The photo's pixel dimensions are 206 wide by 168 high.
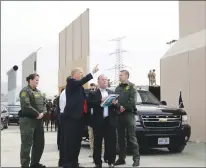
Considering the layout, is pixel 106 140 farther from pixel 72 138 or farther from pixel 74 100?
pixel 74 100

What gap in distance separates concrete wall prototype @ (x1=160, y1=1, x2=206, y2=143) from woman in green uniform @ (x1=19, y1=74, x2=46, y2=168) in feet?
20.9

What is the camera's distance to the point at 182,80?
13680 millimetres

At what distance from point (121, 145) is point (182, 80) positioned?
20.0 feet

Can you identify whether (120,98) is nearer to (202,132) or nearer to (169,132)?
(169,132)

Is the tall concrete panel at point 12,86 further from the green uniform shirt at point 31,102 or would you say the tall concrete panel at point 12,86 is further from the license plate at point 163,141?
the green uniform shirt at point 31,102

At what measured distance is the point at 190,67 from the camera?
43.1ft

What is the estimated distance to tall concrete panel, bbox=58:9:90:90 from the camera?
23.3 meters

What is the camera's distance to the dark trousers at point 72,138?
7.01 metres

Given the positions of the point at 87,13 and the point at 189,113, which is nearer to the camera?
the point at 189,113

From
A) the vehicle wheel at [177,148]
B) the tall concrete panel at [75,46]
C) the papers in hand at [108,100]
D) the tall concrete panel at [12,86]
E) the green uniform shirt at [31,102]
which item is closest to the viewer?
the green uniform shirt at [31,102]

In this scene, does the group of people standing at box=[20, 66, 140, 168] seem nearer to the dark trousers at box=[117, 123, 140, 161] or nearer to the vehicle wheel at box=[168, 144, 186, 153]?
the dark trousers at box=[117, 123, 140, 161]

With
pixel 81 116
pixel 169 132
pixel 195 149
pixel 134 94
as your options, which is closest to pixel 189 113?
pixel 195 149

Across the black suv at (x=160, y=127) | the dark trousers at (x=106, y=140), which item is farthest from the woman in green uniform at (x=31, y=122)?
the black suv at (x=160, y=127)

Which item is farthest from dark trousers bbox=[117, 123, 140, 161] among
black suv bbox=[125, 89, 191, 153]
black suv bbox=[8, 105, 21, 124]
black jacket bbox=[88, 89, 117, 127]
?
black suv bbox=[8, 105, 21, 124]
